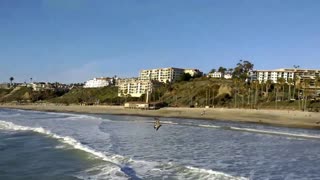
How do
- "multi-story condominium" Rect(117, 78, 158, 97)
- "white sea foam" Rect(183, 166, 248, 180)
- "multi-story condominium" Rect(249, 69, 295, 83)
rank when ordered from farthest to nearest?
1. "multi-story condominium" Rect(249, 69, 295, 83)
2. "multi-story condominium" Rect(117, 78, 158, 97)
3. "white sea foam" Rect(183, 166, 248, 180)

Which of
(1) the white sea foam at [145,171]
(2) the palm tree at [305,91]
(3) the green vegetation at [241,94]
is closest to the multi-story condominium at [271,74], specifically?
(3) the green vegetation at [241,94]

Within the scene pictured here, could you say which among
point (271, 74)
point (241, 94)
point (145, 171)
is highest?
point (271, 74)

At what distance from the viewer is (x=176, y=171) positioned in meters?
17.7

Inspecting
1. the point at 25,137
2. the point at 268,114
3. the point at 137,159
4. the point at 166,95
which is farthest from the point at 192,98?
the point at 137,159

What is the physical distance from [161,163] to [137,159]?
5.65 feet

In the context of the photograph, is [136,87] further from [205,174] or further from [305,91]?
[205,174]

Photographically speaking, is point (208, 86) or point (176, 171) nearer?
point (176, 171)

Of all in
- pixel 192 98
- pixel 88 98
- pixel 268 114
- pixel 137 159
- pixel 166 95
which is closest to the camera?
pixel 137 159

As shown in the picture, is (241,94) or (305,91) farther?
(241,94)

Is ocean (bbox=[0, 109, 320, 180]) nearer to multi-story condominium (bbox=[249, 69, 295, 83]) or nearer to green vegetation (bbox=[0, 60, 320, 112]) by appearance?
green vegetation (bbox=[0, 60, 320, 112])

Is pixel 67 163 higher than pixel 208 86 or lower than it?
lower

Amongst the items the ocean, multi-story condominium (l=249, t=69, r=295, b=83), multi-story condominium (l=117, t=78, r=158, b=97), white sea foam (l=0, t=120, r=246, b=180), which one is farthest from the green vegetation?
white sea foam (l=0, t=120, r=246, b=180)

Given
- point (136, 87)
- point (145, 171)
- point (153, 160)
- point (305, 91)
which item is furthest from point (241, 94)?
point (145, 171)

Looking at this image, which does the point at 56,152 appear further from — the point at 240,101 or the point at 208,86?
the point at 208,86
